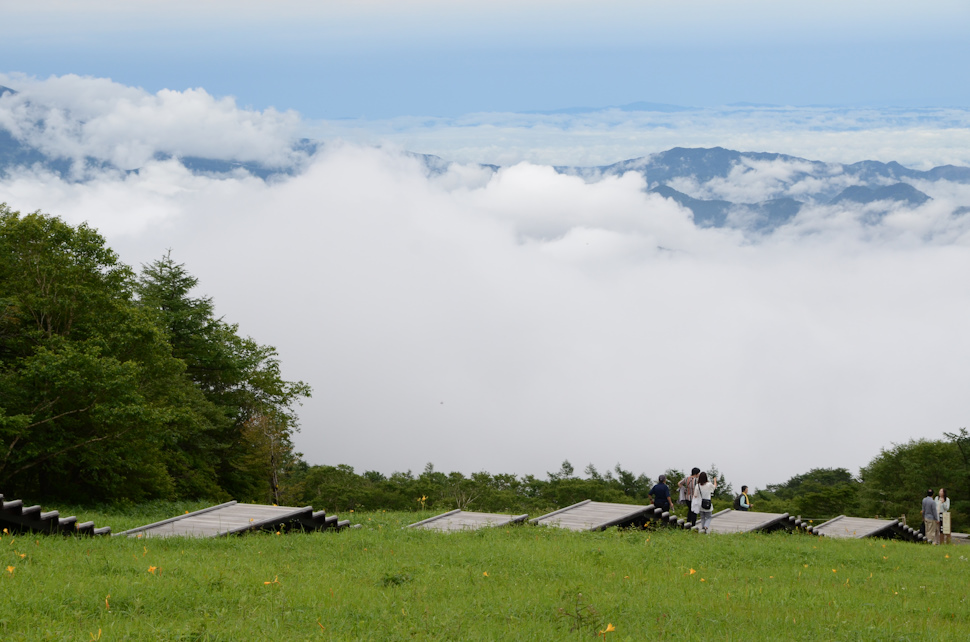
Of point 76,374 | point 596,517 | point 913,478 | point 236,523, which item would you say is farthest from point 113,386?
point 913,478

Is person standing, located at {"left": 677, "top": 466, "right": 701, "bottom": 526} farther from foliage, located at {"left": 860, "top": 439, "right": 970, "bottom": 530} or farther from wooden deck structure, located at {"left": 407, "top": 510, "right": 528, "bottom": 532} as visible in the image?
foliage, located at {"left": 860, "top": 439, "right": 970, "bottom": 530}

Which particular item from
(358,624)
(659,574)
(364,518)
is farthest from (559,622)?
(364,518)

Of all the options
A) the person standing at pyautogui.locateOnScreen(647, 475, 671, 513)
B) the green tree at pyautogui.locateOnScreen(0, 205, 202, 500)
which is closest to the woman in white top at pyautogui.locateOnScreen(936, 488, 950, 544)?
the person standing at pyautogui.locateOnScreen(647, 475, 671, 513)

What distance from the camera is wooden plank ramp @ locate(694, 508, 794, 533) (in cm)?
1938

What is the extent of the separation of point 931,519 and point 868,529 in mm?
1711

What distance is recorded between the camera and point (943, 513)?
2378cm

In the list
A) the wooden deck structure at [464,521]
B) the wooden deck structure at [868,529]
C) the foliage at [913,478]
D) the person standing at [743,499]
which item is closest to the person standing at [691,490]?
the person standing at [743,499]

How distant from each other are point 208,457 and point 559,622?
3507 cm

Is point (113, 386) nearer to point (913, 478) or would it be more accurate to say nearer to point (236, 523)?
point (236, 523)

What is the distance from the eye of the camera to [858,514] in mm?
52875

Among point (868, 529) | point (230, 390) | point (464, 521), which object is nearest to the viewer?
point (464, 521)

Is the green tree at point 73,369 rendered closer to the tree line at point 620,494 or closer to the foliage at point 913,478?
the tree line at point 620,494

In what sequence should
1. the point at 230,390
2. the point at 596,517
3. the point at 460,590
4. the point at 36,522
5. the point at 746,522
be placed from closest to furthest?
the point at 460,590 < the point at 36,522 < the point at 596,517 < the point at 746,522 < the point at 230,390

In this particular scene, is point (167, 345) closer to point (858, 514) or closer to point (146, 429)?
point (146, 429)
